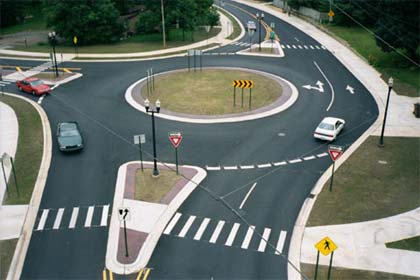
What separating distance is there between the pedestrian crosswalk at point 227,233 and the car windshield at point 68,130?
13.0 metres

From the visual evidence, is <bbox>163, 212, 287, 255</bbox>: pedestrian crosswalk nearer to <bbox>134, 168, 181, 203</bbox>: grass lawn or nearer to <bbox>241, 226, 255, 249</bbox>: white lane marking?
<bbox>241, 226, 255, 249</bbox>: white lane marking

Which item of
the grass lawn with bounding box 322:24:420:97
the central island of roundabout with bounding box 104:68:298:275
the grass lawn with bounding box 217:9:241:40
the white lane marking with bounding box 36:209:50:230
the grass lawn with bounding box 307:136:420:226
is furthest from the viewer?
the grass lawn with bounding box 217:9:241:40

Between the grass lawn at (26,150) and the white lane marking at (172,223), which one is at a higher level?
the grass lawn at (26,150)

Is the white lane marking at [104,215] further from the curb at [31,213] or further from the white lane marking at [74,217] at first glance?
the curb at [31,213]

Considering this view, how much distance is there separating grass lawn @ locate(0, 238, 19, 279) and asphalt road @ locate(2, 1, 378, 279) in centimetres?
86

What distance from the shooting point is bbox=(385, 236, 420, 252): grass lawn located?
73.4ft

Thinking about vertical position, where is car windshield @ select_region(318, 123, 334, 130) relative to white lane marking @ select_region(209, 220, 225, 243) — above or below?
above

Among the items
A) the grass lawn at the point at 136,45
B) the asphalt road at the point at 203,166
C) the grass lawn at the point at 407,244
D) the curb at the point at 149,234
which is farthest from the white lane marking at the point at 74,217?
the grass lawn at the point at 136,45

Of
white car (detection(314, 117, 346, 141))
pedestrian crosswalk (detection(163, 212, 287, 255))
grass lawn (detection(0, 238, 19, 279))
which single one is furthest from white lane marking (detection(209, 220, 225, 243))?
white car (detection(314, 117, 346, 141))

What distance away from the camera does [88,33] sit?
7025 centimetres

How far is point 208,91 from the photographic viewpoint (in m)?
45.4

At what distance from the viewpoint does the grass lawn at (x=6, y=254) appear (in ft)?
69.1

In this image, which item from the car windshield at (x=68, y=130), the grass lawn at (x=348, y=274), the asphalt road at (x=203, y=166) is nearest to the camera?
the grass lawn at (x=348, y=274)

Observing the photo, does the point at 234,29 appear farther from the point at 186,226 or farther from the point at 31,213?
the point at 31,213
